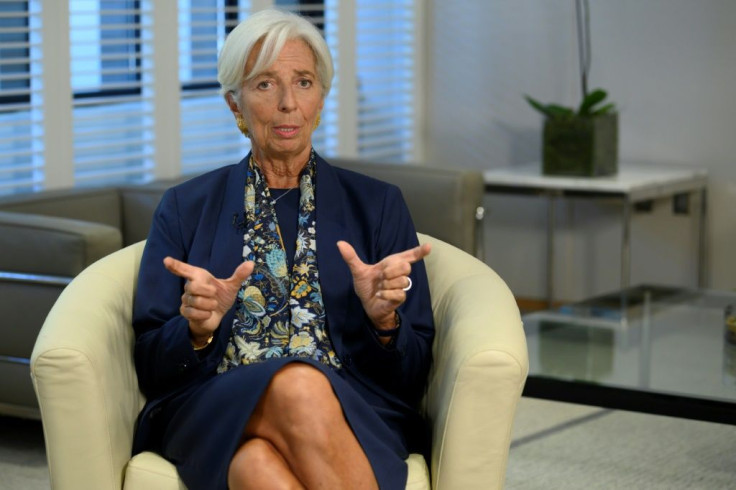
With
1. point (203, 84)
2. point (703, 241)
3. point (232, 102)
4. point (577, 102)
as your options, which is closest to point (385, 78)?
point (577, 102)

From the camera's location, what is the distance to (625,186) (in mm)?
4598

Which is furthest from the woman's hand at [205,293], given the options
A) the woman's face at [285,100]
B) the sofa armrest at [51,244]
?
the sofa armrest at [51,244]

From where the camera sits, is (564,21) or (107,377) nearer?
(107,377)

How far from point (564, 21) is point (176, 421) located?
3592 mm

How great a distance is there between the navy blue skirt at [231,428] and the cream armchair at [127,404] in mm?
49

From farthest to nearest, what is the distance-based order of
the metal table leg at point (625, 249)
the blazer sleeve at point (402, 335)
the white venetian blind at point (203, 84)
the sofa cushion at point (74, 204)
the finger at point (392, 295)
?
the metal table leg at point (625, 249) < the white venetian blind at point (203, 84) < the sofa cushion at point (74, 204) < the blazer sleeve at point (402, 335) < the finger at point (392, 295)

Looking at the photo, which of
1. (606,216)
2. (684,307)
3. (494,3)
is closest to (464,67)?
(494,3)

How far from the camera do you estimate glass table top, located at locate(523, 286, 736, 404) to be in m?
3.14

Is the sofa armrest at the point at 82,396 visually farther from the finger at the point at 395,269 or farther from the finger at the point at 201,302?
the finger at the point at 395,269

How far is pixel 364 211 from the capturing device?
2480 millimetres

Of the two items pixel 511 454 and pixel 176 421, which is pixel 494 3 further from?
pixel 176 421

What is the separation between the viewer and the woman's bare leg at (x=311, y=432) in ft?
6.81

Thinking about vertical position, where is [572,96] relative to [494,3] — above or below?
below

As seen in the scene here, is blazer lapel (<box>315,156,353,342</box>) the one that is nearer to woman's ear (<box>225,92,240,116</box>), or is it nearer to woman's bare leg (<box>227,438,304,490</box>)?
woman's ear (<box>225,92,240,116</box>)
